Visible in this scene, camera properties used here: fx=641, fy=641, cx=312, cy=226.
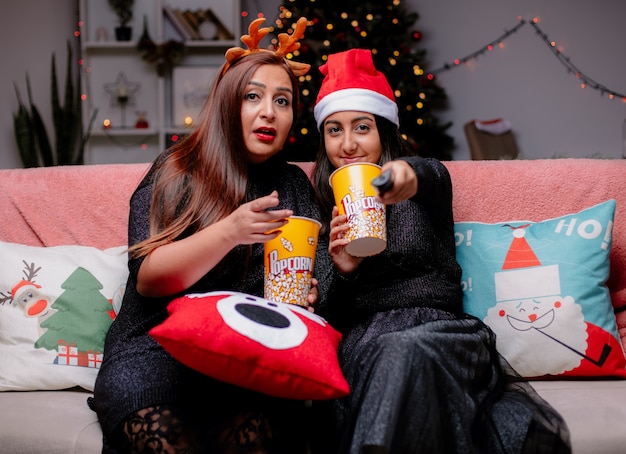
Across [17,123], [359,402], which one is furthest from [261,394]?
[17,123]

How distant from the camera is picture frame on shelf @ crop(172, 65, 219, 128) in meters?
4.41

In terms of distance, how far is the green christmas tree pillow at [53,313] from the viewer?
153 cm

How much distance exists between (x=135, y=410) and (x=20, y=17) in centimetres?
391

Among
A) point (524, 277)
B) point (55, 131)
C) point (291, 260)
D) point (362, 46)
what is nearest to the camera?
point (291, 260)

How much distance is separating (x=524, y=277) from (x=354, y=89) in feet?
2.12

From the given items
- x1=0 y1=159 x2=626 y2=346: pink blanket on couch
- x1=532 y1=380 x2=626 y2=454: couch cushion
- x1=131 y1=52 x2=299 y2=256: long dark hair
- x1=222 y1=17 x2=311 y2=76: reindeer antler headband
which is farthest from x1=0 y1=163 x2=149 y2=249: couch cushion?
x1=532 y1=380 x2=626 y2=454: couch cushion

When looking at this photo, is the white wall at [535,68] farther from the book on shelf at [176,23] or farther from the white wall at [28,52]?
the white wall at [28,52]

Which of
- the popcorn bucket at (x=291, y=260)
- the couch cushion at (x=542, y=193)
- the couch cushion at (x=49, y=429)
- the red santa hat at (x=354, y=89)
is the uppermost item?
the red santa hat at (x=354, y=89)

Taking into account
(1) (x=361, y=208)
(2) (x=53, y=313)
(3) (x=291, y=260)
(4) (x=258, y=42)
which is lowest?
(2) (x=53, y=313)

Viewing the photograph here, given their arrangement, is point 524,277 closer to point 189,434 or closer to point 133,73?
point 189,434

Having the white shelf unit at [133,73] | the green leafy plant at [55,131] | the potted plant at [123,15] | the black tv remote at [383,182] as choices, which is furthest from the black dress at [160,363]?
the potted plant at [123,15]

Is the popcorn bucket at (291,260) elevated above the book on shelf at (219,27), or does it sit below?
below

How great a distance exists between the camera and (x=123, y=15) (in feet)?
14.1

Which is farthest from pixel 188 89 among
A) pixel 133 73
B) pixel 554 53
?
pixel 554 53
